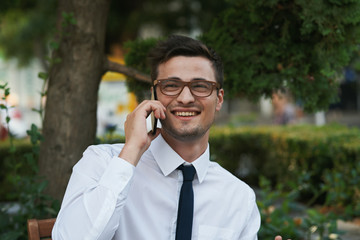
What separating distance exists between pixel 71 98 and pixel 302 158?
4583 millimetres

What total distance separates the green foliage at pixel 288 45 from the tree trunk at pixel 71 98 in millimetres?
946

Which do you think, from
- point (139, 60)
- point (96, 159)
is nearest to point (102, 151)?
A: point (96, 159)

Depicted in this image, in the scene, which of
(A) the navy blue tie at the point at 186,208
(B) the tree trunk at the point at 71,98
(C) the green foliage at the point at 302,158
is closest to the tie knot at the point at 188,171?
(A) the navy blue tie at the point at 186,208

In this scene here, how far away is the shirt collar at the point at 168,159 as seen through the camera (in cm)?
210

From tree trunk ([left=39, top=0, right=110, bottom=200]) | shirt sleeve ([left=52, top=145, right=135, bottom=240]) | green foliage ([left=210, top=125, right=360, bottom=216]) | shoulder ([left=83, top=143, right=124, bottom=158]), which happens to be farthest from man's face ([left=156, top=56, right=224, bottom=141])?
green foliage ([left=210, top=125, right=360, bottom=216])

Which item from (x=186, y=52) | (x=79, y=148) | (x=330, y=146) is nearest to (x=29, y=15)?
(x=330, y=146)

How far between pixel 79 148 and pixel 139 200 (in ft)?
4.90

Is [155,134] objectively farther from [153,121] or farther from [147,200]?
[147,200]

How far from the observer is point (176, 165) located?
6.89ft

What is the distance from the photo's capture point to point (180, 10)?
12.5m

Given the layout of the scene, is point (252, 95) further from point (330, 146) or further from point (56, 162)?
point (330, 146)

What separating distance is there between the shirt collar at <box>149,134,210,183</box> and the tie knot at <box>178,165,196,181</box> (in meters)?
0.02

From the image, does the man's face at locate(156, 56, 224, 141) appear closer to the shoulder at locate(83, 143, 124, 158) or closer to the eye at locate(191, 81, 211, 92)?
the eye at locate(191, 81, 211, 92)

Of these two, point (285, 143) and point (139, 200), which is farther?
point (285, 143)
